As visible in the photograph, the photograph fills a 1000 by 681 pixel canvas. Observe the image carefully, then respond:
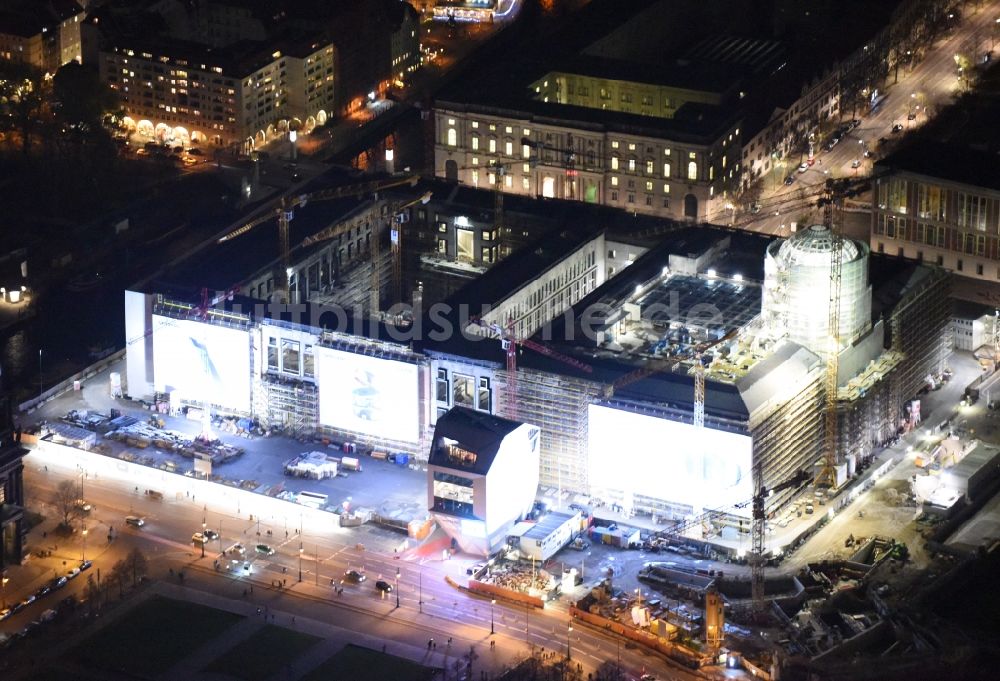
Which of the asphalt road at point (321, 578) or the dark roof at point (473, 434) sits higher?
the dark roof at point (473, 434)

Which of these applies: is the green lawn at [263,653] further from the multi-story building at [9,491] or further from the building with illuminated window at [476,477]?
the multi-story building at [9,491]

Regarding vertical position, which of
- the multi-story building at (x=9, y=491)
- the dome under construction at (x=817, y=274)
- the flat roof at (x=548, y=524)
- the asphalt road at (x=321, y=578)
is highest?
the dome under construction at (x=817, y=274)

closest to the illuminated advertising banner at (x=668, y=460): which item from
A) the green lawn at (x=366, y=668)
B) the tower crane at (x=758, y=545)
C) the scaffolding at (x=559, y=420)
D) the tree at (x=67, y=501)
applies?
the scaffolding at (x=559, y=420)

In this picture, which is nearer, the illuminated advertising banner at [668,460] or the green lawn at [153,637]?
the green lawn at [153,637]

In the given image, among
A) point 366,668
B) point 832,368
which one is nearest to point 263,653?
point 366,668

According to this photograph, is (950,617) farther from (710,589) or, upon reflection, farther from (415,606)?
(415,606)

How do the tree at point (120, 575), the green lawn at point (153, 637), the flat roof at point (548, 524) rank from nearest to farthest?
the green lawn at point (153, 637) → the tree at point (120, 575) → the flat roof at point (548, 524)

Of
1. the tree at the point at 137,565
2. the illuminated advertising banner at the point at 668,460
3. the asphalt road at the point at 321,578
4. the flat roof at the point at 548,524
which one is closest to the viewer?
the asphalt road at the point at 321,578
